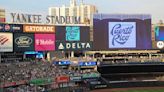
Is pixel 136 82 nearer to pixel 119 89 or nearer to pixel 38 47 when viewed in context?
pixel 119 89

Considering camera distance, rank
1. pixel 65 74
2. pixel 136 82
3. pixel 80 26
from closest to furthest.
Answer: pixel 65 74, pixel 136 82, pixel 80 26

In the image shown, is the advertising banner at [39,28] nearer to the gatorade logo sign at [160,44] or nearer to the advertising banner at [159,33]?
the advertising banner at [159,33]

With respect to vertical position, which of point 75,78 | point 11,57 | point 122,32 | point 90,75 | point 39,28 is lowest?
point 75,78

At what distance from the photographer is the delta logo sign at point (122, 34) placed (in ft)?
198

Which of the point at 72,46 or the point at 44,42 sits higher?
the point at 44,42

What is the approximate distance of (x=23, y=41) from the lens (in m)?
54.6

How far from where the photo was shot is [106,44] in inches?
2368

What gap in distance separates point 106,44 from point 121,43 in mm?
2447

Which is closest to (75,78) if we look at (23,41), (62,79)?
(62,79)

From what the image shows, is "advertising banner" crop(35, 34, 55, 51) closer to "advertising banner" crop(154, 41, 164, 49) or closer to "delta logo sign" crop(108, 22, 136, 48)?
"delta logo sign" crop(108, 22, 136, 48)

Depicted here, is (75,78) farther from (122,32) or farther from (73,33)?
(122,32)

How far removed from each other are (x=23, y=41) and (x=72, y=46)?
25.4 ft

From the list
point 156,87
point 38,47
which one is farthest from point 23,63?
point 156,87

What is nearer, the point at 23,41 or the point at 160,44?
the point at 23,41
